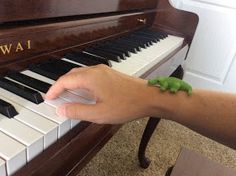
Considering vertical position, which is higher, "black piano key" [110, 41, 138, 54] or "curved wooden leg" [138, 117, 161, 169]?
"black piano key" [110, 41, 138, 54]

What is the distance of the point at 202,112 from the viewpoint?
1.96 ft

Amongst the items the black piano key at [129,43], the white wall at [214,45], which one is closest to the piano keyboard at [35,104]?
the black piano key at [129,43]

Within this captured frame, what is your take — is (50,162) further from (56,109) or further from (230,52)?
(230,52)

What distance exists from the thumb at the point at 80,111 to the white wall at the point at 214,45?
1.80 meters

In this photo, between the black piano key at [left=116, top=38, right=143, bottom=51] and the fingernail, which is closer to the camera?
the fingernail

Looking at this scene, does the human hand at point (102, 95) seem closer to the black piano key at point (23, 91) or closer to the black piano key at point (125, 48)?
the black piano key at point (23, 91)

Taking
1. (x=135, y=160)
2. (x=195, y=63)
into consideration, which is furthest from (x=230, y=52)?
(x=135, y=160)

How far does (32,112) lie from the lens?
49cm

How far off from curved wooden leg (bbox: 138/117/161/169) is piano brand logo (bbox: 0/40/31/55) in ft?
2.94

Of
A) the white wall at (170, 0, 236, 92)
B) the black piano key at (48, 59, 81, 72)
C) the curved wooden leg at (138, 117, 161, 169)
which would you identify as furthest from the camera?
the white wall at (170, 0, 236, 92)

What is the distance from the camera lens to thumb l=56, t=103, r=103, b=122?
1.55 ft

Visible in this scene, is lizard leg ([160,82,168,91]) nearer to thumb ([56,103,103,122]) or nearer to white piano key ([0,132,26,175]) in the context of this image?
thumb ([56,103,103,122])

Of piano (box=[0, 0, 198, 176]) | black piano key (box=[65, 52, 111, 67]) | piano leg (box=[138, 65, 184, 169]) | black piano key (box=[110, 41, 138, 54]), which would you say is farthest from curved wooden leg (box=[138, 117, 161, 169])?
black piano key (box=[65, 52, 111, 67])

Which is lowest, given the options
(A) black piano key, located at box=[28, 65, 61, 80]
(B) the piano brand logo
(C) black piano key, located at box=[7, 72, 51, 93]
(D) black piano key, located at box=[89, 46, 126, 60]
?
(D) black piano key, located at box=[89, 46, 126, 60]
